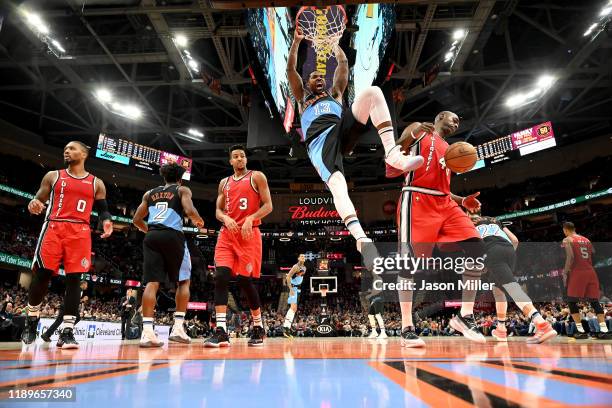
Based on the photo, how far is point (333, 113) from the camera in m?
3.39

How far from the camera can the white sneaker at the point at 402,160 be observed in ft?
9.47

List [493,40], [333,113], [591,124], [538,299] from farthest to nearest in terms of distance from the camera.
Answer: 1. [591,124]
2. [538,299]
3. [493,40]
4. [333,113]

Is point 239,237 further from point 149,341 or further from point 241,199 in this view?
point 149,341

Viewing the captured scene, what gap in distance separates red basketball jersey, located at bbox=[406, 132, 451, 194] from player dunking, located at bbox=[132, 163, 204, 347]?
7.21 feet

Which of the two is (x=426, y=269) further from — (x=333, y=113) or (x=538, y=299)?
(x=538, y=299)

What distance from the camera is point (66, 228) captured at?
399 cm

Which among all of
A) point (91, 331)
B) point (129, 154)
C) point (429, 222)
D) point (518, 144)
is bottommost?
point (91, 331)

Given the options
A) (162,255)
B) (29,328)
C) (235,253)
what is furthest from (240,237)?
(29,328)

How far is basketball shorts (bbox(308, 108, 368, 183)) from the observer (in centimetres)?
322

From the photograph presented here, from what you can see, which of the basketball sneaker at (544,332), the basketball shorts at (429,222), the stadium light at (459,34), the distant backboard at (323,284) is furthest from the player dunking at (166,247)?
the stadium light at (459,34)

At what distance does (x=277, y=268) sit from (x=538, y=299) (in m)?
17.7

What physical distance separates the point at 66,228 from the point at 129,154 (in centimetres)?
1739

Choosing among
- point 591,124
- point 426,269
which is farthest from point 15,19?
point 591,124

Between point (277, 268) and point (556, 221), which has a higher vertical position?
point (556, 221)
